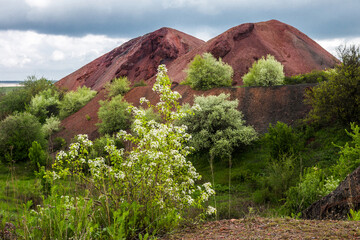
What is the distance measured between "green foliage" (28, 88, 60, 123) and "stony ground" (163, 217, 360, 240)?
3449 cm

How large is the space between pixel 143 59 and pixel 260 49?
22.7m

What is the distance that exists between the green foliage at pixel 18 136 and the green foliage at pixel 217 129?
13402 millimetres

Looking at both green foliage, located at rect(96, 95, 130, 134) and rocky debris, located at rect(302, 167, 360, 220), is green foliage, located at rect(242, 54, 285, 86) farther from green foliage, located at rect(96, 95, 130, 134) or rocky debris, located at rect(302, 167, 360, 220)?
rocky debris, located at rect(302, 167, 360, 220)

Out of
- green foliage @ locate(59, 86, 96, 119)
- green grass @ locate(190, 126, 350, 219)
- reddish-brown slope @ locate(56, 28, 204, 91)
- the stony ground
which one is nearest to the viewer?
the stony ground

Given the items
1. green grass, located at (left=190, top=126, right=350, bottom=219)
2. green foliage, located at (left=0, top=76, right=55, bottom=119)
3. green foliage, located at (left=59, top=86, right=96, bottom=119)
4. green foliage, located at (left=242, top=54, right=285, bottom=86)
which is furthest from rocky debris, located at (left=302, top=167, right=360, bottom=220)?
green foliage, located at (left=0, top=76, right=55, bottom=119)

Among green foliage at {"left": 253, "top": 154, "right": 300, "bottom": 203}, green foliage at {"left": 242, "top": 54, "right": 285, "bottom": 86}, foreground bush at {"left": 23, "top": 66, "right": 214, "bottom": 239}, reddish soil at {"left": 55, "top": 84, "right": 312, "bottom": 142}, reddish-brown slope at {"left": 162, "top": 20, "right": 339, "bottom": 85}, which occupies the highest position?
reddish-brown slope at {"left": 162, "top": 20, "right": 339, "bottom": 85}

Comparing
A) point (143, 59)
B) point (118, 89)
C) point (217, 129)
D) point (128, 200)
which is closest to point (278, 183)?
point (217, 129)

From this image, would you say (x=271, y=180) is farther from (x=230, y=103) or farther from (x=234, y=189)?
(x=230, y=103)

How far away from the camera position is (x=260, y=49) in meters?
43.4

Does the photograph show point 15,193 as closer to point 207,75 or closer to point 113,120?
point 113,120

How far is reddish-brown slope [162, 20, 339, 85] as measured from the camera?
1646 inches

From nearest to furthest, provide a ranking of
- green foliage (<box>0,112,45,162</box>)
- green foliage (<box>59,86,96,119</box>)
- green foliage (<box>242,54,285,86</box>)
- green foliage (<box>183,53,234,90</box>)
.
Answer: green foliage (<box>0,112,45,162</box>)
green foliage (<box>242,54,285,86</box>)
green foliage (<box>183,53,234,90</box>)
green foliage (<box>59,86,96,119</box>)

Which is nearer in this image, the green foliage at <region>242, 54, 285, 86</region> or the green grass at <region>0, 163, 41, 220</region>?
the green grass at <region>0, 163, 41, 220</region>

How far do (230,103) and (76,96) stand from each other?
84.2 ft
